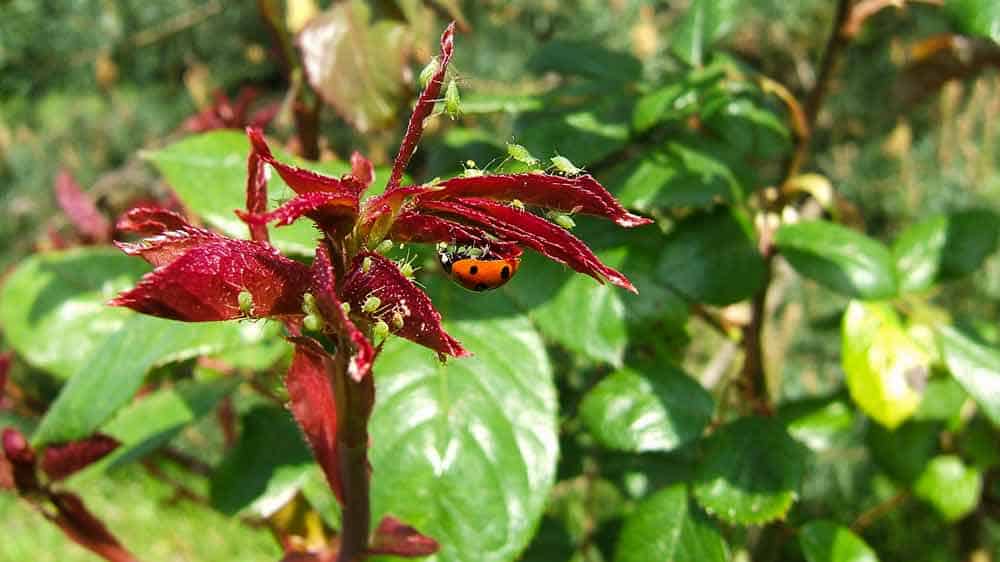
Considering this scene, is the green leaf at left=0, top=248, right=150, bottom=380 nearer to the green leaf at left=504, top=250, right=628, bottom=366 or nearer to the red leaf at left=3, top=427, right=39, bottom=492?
the red leaf at left=3, top=427, right=39, bottom=492

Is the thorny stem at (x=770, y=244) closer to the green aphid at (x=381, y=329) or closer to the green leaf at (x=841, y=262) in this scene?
the green leaf at (x=841, y=262)

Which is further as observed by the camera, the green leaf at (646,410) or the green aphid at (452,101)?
the green leaf at (646,410)

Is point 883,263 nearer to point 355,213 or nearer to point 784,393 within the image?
point 355,213

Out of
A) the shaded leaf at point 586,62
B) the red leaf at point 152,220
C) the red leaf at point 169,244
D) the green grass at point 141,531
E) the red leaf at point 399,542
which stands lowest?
the green grass at point 141,531

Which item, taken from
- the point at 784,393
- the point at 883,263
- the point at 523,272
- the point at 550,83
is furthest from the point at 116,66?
the point at 883,263

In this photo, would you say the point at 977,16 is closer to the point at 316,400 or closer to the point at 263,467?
the point at 316,400

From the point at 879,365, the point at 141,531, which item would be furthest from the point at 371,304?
the point at 141,531

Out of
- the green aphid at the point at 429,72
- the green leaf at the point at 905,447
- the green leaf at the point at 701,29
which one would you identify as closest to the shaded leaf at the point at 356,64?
the green leaf at the point at 701,29
